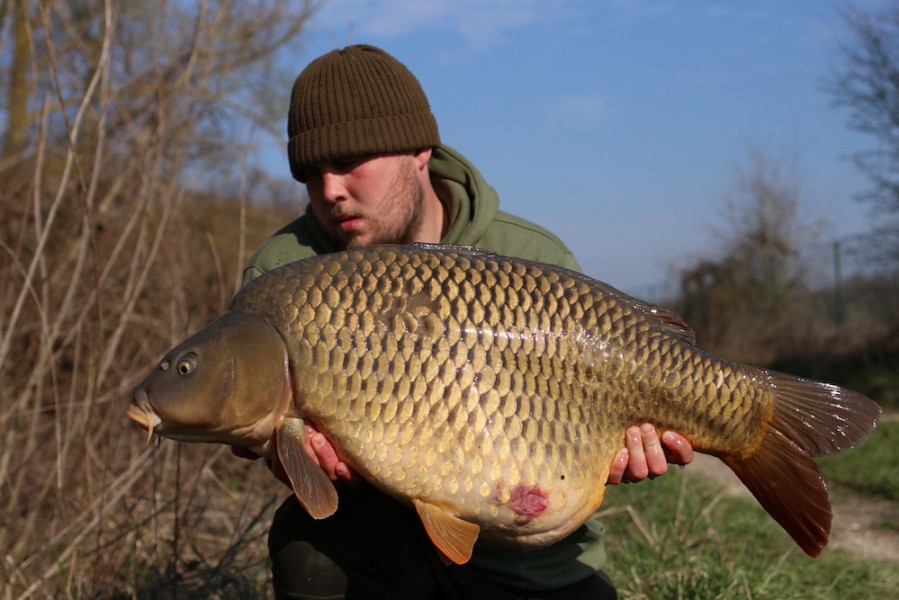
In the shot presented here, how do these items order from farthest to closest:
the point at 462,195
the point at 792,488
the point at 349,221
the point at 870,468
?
1. the point at 870,468
2. the point at 462,195
3. the point at 349,221
4. the point at 792,488

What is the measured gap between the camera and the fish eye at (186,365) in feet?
5.57

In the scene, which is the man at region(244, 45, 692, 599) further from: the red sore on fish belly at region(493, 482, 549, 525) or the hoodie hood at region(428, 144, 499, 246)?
the red sore on fish belly at region(493, 482, 549, 525)

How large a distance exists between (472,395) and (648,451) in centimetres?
39

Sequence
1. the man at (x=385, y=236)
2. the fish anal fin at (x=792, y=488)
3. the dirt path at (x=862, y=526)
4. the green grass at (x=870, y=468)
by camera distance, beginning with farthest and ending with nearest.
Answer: the green grass at (x=870, y=468)
the dirt path at (x=862, y=526)
the man at (x=385, y=236)
the fish anal fin at (x=792, y=488)

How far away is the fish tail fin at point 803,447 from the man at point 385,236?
0.51 ft

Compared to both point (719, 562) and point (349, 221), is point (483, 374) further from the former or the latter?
point (719, 562)

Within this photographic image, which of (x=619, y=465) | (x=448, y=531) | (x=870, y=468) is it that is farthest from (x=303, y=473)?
(x=870, y=468)

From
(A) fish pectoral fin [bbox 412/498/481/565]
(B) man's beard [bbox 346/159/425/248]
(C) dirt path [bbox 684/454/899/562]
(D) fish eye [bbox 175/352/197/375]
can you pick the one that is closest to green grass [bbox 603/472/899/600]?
(C) dirt path [bbox 684/454/899/562]

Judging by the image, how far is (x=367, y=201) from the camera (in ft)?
7.57

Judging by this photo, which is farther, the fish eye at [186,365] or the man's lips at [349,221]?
the man's lips at [349,221]

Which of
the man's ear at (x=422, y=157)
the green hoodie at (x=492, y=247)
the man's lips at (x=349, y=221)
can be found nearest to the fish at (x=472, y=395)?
the green hoodie at (x=492, y=247)

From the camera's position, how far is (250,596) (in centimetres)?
259

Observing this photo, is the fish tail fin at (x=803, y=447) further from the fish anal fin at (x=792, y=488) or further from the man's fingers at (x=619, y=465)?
the man's fingers at (x=619, y=465)

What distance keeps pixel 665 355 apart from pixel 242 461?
3.01 metres
